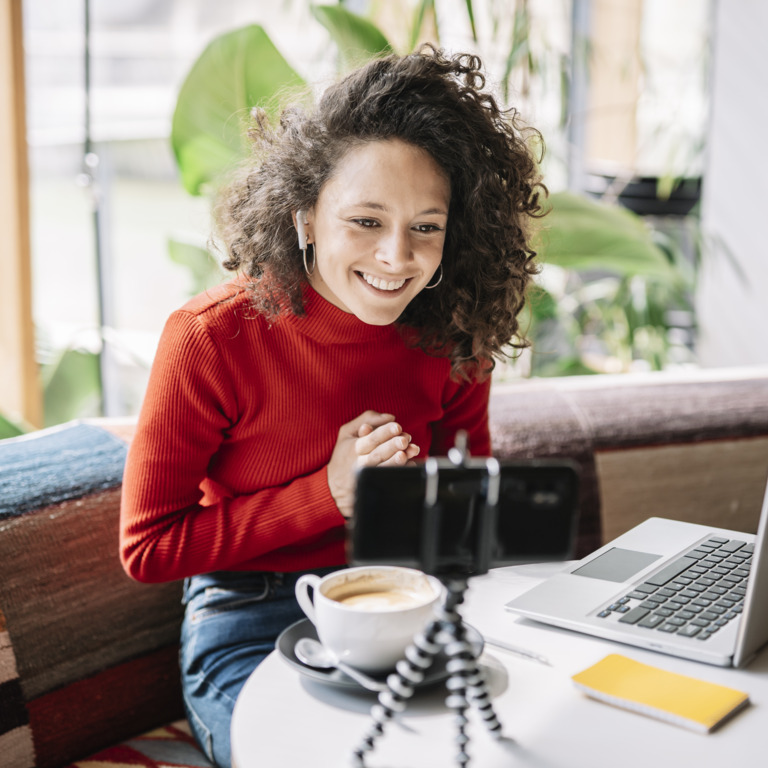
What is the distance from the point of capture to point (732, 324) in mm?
2793

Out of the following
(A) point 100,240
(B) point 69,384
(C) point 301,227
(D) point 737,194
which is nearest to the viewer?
(C) point 301,227

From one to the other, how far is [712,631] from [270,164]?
807mm

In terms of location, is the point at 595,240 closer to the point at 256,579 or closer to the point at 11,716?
the point at 256,579

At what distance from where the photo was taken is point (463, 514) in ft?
1.93

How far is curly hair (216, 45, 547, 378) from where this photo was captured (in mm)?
1153

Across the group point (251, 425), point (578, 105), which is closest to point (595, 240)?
point (251, 425)

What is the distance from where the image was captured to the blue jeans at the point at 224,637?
3.64ft

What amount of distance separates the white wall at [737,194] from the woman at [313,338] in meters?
1.59

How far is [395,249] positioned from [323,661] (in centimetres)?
51

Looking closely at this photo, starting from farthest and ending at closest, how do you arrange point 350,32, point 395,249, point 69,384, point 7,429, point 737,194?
point 737,194 < point 69,384 < point 350,32 < point 7,429 < point 395,249

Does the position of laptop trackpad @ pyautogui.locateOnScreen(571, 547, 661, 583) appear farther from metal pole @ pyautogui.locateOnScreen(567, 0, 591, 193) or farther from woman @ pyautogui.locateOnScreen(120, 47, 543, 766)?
metal pole @ pyautogui.locateOnScreen(567, 0, 591, 193)

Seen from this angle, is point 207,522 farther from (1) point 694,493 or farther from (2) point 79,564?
(1) point 694,493

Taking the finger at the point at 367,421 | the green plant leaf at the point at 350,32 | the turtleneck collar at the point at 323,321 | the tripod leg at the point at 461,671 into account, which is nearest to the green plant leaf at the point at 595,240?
the green plant leaf at the point at 350,32

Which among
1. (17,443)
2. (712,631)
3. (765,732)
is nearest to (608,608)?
(712,631)
